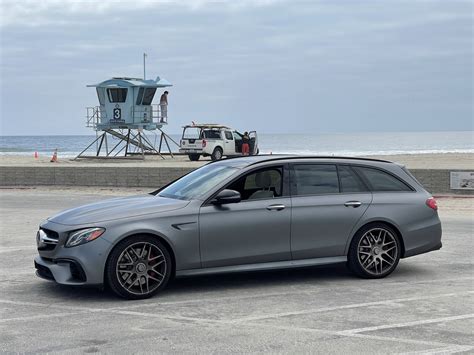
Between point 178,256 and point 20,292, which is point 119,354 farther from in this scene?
point 20,292

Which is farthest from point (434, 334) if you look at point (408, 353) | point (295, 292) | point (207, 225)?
point (207, 225)

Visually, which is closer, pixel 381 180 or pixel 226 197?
pixel 226 197

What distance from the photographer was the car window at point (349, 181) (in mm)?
8430

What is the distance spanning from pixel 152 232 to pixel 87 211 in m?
0.81

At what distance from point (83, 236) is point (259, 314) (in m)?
1.90

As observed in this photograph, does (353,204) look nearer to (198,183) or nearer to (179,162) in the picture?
(198,183)

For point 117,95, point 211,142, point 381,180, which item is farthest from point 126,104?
point 381,180

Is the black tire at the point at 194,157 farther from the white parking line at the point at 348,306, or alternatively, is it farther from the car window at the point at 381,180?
the white parking line at the point at 348,306

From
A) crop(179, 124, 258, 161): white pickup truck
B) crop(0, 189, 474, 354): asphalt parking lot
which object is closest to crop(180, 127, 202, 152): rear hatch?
crop(179, 124, 258, 161): white pickup truck

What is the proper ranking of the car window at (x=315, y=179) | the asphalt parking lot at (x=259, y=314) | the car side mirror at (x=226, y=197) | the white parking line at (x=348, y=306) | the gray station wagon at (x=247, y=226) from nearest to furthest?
the asphalt parking lot at (x=259, y=314)
the white parking line at (x=348, y=306)
the gray station wagon at (x=247, y=226)
the car side mirror at (x=226, y=197)
the car window at (x=315, y=179)

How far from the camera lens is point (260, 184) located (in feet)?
26.4

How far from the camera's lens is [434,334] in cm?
602

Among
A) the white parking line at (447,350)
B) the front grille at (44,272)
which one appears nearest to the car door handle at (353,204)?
the white parking line at (447,350)

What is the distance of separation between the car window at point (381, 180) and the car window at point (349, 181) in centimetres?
11
